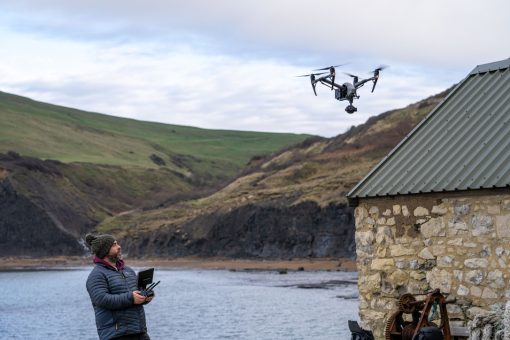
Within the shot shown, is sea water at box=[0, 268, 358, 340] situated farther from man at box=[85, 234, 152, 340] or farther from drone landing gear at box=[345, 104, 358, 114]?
man at box=[85, 234, 152, 340]

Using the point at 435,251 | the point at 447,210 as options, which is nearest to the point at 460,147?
the point at 447,210

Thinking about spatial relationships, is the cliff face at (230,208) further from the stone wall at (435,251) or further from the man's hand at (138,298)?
the man's hand at (138,298)

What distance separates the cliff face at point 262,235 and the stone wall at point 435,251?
65554 millimetres

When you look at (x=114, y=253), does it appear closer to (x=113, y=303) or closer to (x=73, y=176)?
(x=113, y=303)

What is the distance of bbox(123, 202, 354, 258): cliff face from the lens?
8281cm

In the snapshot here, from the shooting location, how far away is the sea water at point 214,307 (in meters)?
35.2

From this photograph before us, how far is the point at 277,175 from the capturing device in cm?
10075

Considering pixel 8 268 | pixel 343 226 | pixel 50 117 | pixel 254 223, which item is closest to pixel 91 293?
pixel 343 226

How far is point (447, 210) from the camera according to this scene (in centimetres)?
1354

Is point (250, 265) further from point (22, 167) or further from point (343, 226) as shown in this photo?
point (22, 167)

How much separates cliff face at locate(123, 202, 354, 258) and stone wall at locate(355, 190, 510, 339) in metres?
65.6

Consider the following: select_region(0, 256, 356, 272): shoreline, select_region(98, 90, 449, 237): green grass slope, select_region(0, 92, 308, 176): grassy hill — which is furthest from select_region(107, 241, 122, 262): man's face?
select_region(0, 92, 308, 176): grassy hill

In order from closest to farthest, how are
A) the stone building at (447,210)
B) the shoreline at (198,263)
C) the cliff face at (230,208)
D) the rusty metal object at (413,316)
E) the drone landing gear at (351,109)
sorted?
the rusty metal object at (413,316)
the stone building at (447,210)
the drone landing gear at (351,109)
the shoreline at (198,263)
the cliff face at (230,208)

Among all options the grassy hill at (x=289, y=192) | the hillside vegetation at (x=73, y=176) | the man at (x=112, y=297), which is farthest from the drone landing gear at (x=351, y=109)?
Result: the hillside vegetation at (x=73, y=176)
